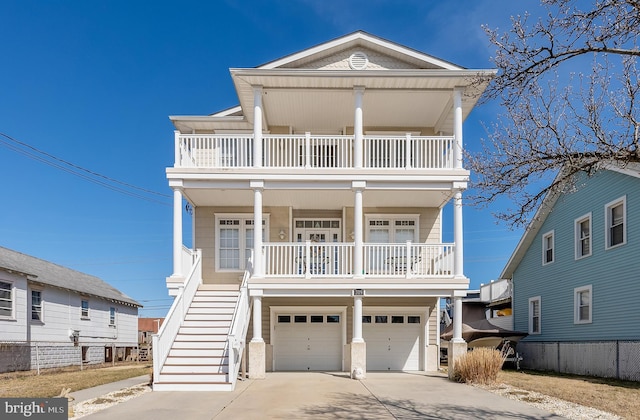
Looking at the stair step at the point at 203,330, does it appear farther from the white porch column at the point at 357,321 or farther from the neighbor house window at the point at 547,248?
the neighbor house window at the point at 547,248

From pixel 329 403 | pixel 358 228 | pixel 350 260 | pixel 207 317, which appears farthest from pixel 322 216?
pixel 329 403

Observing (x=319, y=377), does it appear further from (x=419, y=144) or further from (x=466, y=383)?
(x=419, y=144)

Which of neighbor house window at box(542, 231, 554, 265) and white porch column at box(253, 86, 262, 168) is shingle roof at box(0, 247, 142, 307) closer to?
white porch column at box(253, 86, 262, 168)

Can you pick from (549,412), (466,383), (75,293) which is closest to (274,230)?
(466,383)

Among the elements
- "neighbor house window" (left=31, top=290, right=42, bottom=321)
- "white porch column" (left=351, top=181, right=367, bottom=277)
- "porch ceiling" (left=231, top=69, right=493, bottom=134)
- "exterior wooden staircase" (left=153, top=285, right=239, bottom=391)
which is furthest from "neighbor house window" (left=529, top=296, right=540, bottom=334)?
"neighbor house window" (left=31, top=290, right=42, bottom=321)

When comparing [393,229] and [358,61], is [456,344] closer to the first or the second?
[393,229]

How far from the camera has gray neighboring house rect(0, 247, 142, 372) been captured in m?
18.5

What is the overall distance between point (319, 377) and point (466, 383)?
3864 millimetres

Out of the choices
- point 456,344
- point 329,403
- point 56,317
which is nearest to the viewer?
point 329,403

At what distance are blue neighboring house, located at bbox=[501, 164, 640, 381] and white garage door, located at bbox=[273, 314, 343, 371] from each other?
691 cm

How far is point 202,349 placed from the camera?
490 inches

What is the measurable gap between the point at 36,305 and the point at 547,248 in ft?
66.5

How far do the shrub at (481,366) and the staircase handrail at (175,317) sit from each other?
281 inches

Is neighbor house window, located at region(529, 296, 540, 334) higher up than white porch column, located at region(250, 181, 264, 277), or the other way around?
white porch column, located at region(250, 181, 264, 277)
